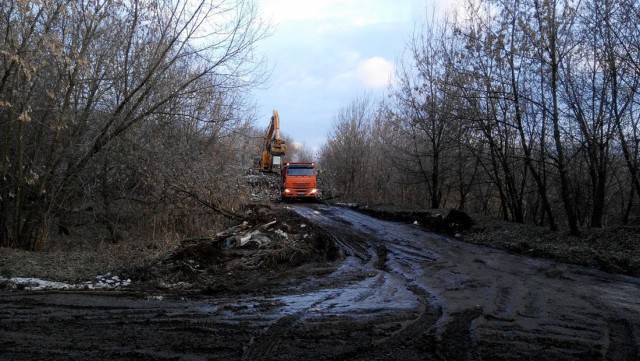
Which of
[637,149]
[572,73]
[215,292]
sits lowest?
[215,292]

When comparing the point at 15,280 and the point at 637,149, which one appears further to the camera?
the point at 637,149

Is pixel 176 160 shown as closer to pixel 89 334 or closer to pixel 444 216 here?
pixel 89 334

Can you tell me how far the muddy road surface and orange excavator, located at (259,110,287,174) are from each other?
27.2 meters

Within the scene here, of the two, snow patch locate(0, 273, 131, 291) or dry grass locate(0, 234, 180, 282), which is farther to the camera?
dry grass locate(0, 234, 180, 282)

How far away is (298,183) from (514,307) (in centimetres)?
2389

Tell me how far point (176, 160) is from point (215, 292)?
6.32m

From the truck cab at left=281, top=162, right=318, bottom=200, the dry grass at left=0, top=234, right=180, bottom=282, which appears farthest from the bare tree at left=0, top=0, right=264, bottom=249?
the truck cab at left=281, top=162, right=318, bottom=200

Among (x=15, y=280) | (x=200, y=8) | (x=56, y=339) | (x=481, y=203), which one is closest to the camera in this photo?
(x=56, y=339)

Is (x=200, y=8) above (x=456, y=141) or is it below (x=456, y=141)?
above

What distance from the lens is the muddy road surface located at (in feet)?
14.8

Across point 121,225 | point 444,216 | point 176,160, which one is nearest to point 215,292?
point 176,160

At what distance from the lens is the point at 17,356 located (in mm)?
4277

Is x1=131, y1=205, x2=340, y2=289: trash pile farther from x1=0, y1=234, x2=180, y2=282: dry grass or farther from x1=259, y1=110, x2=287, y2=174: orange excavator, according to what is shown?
x1=259, y1=110, x2=287, y2=174: orange excavator

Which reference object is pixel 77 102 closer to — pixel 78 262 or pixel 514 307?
pixel 78 262
